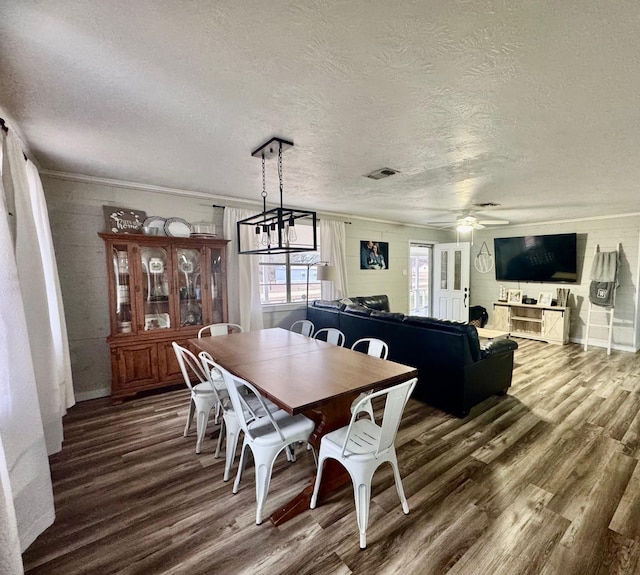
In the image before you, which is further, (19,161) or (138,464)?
(138,464)

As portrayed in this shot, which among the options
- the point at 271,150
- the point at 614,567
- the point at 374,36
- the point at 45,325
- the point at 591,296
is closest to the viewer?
the point at 374,36

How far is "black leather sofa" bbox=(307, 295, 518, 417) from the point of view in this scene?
3053 millimetres

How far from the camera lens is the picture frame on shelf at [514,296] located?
658 cm

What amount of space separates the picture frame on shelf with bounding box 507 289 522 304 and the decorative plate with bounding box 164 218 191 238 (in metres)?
6.55

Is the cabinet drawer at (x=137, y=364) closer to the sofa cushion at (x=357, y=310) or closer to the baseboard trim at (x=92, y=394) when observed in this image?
the baseboard trim at (x=92, y=394)

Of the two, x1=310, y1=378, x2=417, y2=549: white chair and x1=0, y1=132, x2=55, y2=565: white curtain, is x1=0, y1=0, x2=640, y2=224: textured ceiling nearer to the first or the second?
x1=0, y1=132, x2=55, y2=565: white curtain

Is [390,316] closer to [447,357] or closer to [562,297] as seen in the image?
[447,357]

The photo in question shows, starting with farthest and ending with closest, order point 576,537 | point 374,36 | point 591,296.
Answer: point 591,296
point 576,537
point 374,36

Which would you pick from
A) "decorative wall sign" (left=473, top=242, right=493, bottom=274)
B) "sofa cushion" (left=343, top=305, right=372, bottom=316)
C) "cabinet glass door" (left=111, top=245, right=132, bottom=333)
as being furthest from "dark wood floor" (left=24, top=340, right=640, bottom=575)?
"decorative wall sign" (left=473, top=242, right=493, bottom=274)

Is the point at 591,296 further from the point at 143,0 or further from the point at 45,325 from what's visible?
the point at 45,325

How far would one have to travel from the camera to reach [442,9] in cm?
117

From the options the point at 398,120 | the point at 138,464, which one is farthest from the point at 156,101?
the point at 138,464

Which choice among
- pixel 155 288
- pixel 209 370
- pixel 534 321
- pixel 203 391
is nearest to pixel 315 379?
pixel 209 370

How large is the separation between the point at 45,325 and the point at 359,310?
323cm
